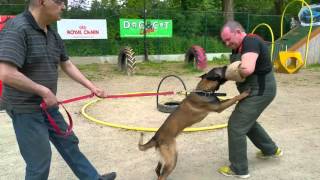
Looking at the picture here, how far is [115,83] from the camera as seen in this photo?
13.1 m

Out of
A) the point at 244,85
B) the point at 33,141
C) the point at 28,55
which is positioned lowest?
the point at 33,141

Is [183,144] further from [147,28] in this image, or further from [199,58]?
[147,28]

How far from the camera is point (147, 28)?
19.6 m

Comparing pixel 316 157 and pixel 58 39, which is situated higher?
pixel 58 39

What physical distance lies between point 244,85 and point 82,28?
13.7m

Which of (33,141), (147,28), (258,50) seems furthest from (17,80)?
(147,28)

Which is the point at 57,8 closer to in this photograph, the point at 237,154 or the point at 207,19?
the point at 237,154

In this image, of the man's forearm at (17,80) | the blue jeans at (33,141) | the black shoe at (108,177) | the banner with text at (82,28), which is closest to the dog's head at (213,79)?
the black shoe at (108,177)

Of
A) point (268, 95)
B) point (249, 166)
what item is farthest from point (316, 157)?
point (268, 95)

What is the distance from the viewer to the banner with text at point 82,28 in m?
17.2

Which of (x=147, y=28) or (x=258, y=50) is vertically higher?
(x=258, y=50)

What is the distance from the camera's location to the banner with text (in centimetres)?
1717

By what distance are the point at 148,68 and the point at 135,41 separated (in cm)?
329

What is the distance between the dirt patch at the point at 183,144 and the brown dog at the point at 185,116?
567 millimetres
